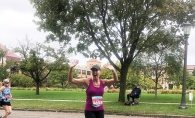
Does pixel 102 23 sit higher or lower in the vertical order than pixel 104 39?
higher

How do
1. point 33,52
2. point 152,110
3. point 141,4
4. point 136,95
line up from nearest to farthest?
point 152,110, point 141,4, point 136,95, point 33,52

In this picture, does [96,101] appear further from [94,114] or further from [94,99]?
[94,114]

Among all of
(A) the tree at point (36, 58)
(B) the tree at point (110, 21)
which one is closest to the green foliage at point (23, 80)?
(A) the tree at point (36, 58)

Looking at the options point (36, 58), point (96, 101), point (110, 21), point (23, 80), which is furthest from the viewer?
point (23, 80)

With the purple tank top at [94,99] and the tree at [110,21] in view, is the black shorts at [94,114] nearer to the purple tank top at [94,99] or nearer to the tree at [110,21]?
the purple tank top at [94,99]

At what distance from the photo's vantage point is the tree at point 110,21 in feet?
49.3

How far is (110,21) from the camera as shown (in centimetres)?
1697

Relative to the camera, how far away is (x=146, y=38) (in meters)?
17.8

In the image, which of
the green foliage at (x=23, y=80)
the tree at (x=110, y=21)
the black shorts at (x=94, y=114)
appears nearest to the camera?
the black shorts at (x=94, y=114)

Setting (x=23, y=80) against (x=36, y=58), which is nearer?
(x=36, y=58)

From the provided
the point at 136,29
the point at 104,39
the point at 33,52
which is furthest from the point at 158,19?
the point at 33,52

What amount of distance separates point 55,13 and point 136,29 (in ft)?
15.2

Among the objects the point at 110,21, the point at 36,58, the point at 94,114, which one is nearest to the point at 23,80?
the point at 36,58

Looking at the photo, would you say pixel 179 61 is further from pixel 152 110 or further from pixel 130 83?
pixel 130 83
